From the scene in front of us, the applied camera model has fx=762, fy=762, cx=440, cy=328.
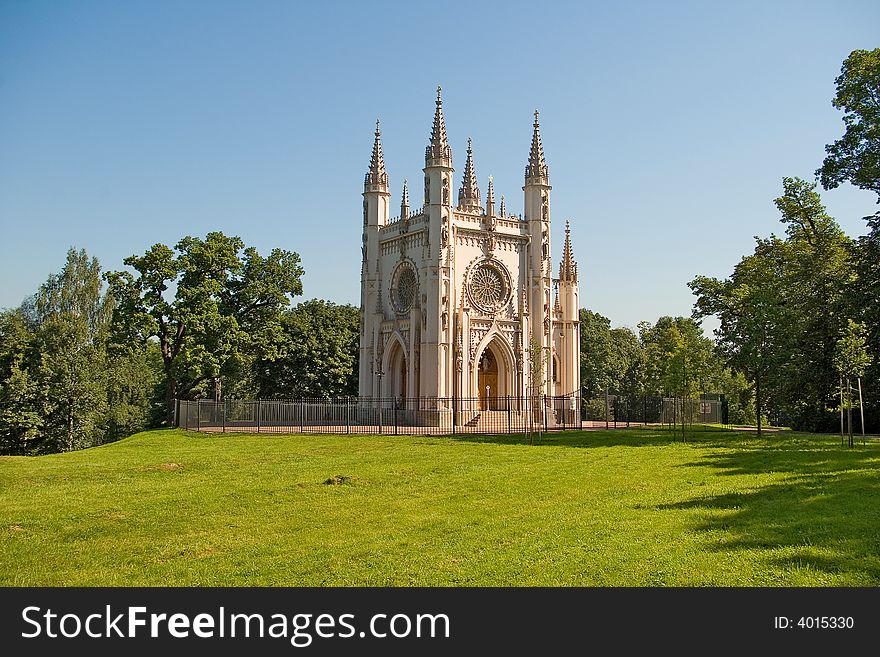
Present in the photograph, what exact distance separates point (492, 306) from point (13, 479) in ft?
106

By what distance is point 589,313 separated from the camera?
75000 mm

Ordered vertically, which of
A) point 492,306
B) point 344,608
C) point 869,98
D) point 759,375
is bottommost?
point 344,608

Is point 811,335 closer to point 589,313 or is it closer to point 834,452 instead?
point 834,452

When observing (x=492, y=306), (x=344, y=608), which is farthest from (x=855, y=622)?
(x=492, y=306)

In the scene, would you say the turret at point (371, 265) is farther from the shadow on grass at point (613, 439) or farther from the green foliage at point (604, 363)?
the green foliage at point (604, 363)

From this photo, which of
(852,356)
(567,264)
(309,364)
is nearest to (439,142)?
(567,264)

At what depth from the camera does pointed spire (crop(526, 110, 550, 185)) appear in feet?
163

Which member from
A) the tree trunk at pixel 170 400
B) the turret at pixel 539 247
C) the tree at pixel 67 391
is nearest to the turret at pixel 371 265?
the turret at pixel 539 247

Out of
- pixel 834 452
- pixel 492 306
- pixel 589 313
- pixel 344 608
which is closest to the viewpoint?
pixel 344 608

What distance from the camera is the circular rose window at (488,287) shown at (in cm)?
4741

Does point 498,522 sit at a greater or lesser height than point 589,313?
lesser

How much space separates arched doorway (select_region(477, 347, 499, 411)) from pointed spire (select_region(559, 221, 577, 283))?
26.6 ft

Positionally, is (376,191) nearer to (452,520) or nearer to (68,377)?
(68,377)

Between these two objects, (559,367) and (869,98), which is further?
(559,367)
